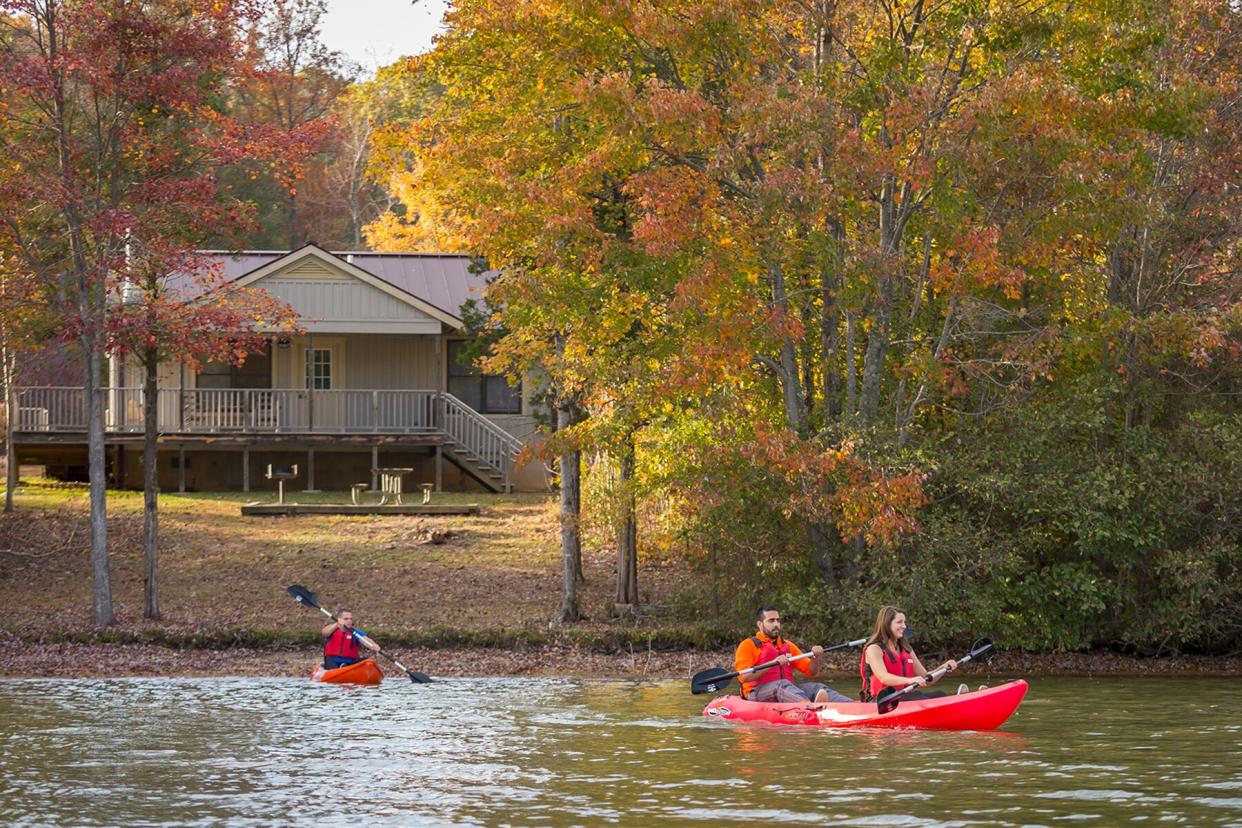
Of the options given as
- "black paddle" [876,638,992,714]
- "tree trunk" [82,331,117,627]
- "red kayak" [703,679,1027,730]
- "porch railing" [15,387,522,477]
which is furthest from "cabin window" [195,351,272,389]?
"black paddle" [876,638,992,714]

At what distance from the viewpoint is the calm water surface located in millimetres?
12508

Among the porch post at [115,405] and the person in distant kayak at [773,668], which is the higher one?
the porch post at [115,405]

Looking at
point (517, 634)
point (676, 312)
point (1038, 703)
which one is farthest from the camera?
point (517, 634)

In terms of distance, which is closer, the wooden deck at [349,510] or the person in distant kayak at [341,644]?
the person in distant kayak at [341,644]

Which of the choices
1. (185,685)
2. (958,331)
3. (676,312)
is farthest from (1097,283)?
(185,685)

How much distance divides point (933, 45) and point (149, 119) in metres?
11.6

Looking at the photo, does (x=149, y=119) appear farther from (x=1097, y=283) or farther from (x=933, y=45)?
(x=1097, y=283)

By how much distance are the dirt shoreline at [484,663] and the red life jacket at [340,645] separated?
3.85ft

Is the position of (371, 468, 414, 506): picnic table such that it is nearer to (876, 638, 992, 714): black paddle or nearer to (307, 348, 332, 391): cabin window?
(307, 348, 332, 391): cabin window

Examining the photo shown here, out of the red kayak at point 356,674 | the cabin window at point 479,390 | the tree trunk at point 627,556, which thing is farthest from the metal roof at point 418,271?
the red kayak at point 356,674

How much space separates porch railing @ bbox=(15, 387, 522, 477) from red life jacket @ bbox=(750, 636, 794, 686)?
63.0 feet

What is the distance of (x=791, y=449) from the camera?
21.7 m

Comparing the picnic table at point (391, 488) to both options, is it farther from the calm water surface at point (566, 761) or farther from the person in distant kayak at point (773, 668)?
the person in distant kayak at point (773, 668)

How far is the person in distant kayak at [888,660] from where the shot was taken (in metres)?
17.5
